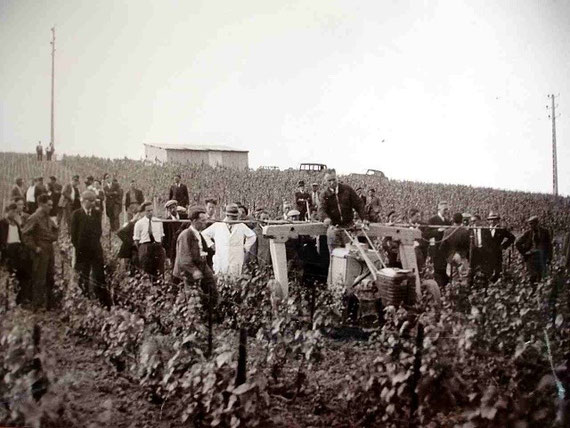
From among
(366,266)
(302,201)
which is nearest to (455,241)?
(366,266)

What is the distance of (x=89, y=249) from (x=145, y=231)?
431mm

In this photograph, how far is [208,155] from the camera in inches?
149

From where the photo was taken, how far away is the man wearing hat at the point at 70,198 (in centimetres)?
389

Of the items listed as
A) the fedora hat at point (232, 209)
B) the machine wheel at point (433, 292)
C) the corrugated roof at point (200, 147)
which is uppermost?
the corrugated roof at point (200, 147)

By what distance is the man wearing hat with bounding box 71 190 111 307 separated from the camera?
387 cm

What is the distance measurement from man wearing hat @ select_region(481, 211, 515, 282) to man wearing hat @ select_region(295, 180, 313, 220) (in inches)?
44.4

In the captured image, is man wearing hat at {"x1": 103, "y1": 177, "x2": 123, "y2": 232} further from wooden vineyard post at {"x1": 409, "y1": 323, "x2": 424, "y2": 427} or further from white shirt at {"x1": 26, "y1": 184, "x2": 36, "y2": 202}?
wooden vineyard post at {"x1": 409, "y1": 323, "x2": 424, "y2": 427}

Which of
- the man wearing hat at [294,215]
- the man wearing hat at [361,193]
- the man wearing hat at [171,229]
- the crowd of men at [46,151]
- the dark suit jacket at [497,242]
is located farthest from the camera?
the crowd of men at [46,151]

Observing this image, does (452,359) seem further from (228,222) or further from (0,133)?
(0,133)

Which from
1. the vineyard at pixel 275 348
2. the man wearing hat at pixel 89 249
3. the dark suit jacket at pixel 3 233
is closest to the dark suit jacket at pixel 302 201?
the vineyard at pixel 275 348

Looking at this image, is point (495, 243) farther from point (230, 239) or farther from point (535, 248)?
point (230, 239)

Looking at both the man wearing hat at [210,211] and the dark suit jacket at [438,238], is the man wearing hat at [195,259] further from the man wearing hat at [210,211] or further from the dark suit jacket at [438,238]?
the dark suit jacket at [438,238]

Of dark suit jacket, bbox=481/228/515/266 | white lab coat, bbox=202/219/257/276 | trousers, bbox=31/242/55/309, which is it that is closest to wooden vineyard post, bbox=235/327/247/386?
white lab coat, bbox=202/219/257/276

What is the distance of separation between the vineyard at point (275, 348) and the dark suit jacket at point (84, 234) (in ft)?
0.25
